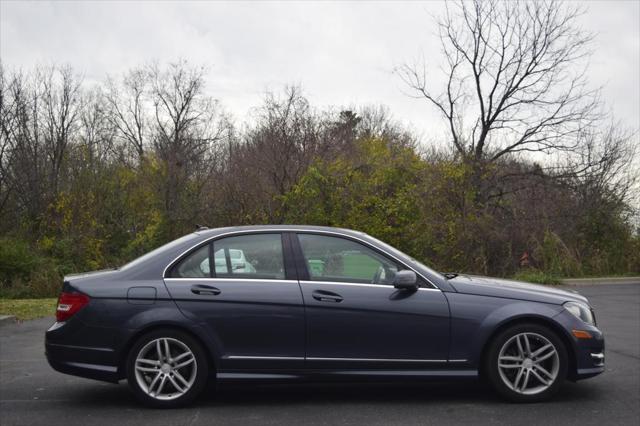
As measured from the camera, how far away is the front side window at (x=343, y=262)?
606 cm

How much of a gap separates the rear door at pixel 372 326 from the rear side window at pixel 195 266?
82cm

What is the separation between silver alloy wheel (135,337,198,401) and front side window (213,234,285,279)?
689mm

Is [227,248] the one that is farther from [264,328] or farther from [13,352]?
[13,352]

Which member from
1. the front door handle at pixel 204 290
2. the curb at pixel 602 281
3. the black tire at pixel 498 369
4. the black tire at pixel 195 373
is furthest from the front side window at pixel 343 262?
the curb at pixel 602 281

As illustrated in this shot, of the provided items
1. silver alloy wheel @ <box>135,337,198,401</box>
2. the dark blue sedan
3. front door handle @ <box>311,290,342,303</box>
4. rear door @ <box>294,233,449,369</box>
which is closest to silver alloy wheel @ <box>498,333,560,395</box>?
the dark blue sedan

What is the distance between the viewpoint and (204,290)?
19.4ft

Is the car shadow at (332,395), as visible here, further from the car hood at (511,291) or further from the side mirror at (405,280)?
the side mirror at (405,280)

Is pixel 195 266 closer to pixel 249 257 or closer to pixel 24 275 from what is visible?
pixel 249 257

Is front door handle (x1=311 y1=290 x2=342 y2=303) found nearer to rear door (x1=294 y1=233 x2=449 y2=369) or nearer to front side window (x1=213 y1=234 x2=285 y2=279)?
rear door (x1=294 y1=233 x2=449 y2=369)

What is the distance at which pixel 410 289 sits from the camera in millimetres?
5973

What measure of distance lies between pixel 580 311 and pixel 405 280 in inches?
62.9

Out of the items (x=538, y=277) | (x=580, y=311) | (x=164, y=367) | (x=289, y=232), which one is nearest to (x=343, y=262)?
(x=289, y=232)

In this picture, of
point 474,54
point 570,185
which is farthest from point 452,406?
point 474,54

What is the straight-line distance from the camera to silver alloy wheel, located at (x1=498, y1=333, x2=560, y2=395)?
5.95 meters
